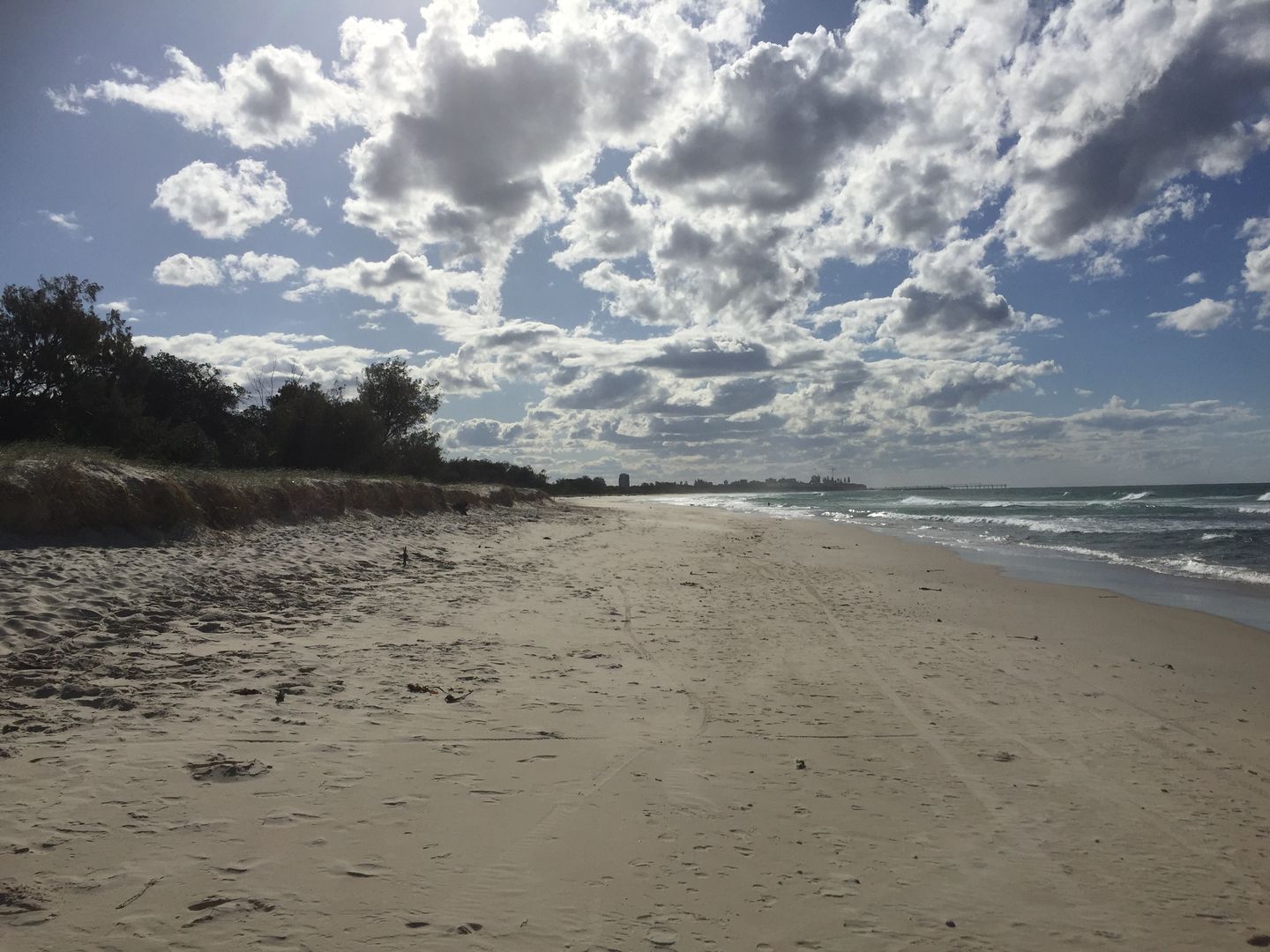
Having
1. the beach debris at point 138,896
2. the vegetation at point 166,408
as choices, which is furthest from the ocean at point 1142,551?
the vegetation at point 166,408

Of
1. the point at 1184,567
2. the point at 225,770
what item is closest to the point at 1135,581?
the point at 1184,567

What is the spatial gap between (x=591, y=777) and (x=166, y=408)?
3036 centimetres

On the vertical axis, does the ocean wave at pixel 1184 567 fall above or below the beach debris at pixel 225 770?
below

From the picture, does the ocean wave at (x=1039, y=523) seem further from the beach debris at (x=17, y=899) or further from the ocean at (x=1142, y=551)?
the beach debris at (x=17, y=899)

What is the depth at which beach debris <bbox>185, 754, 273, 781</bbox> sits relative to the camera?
3.93 meters

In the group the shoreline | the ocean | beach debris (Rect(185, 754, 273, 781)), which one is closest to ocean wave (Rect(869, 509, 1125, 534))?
the ocean

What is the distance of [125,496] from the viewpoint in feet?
33.7

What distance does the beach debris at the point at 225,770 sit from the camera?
155 inches

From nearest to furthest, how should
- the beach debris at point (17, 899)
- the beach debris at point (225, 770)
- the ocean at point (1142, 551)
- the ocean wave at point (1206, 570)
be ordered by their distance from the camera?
the beach debris at point (17, 899) → the beach debris at point (225, 770) → the ocean at point (1142, 551) → the ocean wave at point (1206, 570)

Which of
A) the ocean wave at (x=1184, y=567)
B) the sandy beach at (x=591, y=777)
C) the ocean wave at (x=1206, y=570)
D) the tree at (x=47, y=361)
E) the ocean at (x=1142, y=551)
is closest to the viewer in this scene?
the sandy beach at (x=591, y=777)

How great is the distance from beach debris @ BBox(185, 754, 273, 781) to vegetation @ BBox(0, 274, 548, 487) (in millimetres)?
15933

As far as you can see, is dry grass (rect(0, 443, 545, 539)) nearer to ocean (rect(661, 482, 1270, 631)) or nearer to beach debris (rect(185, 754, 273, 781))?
beach debris (rect(185, 754, 273, 781))

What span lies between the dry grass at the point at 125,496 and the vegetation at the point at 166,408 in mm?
5193

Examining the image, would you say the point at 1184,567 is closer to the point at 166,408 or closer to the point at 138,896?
the point at 138,896
